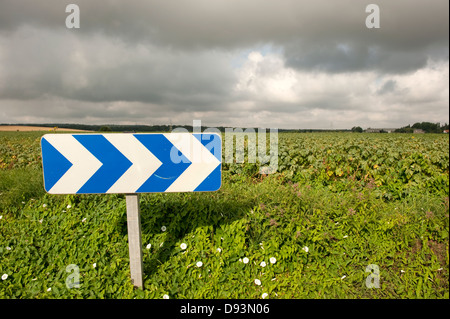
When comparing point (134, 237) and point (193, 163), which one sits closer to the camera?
point (193, 163)

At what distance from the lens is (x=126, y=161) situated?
2.17m

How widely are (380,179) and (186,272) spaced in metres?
4.27

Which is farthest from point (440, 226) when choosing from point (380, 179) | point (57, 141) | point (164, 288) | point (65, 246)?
point (65, 246)

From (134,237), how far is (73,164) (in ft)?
2.83

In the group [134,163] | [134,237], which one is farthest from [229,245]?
[134,163]

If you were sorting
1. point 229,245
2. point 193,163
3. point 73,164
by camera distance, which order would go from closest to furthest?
1. point 73,164
2. point 193,163
3. point 229,245

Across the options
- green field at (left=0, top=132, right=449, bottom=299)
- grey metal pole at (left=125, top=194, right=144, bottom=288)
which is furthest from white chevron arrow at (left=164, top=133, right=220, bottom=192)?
green field at (left=0, top=132, right=449, bottom=299)

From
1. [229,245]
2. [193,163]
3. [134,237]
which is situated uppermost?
[193,163]

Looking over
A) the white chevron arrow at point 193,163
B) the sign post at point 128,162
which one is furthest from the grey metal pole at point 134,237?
the white chevron arrow at point 193,163

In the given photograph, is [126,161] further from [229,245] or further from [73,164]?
[229,245]

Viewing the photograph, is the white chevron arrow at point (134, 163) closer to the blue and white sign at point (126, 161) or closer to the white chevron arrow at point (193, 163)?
Answer: the blue and white sign at point (126, 161)

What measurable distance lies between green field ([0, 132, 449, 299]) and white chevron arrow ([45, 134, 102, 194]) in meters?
1.07

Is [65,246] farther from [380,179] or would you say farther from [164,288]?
[380,179]

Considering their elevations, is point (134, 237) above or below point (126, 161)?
below
